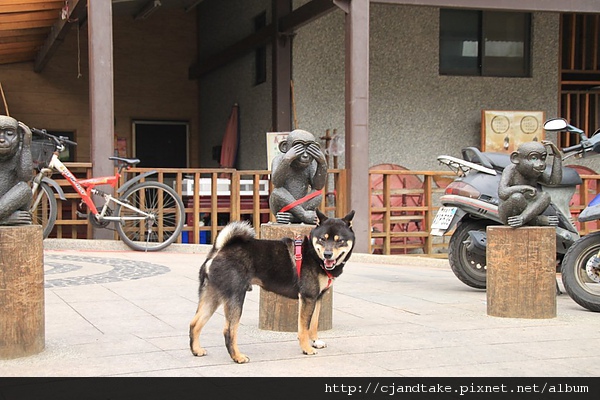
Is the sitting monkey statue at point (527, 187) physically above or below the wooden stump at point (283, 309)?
above

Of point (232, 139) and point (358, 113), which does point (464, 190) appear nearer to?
point (358, 113)

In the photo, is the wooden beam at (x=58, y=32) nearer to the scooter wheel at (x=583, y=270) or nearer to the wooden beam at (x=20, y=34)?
the wooden beam at (x=20, y=34)

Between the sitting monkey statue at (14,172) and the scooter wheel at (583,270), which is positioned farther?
the scooter wheel at (583,270)

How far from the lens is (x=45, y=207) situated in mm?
10141

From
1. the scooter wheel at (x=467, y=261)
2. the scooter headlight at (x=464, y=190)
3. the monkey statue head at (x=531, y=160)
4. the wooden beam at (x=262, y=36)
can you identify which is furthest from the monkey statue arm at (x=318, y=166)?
the wooden beam at (x=262, y=36)

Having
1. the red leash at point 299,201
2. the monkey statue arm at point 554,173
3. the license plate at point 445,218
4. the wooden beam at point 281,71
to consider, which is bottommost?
the license plate at point 445,218

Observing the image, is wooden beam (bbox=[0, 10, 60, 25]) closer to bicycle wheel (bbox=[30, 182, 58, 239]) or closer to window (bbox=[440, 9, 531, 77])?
bicycle wheel (bbox=[30, 182, 58, 239])

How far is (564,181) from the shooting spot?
7.48m

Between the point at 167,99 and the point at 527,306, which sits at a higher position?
the point at 167,99

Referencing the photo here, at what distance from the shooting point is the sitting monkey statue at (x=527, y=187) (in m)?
6.29

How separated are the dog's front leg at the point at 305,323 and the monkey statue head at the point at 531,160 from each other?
8.38 ft

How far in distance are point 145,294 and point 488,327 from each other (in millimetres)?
3010

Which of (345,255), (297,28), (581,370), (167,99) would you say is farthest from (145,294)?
(167,99)
